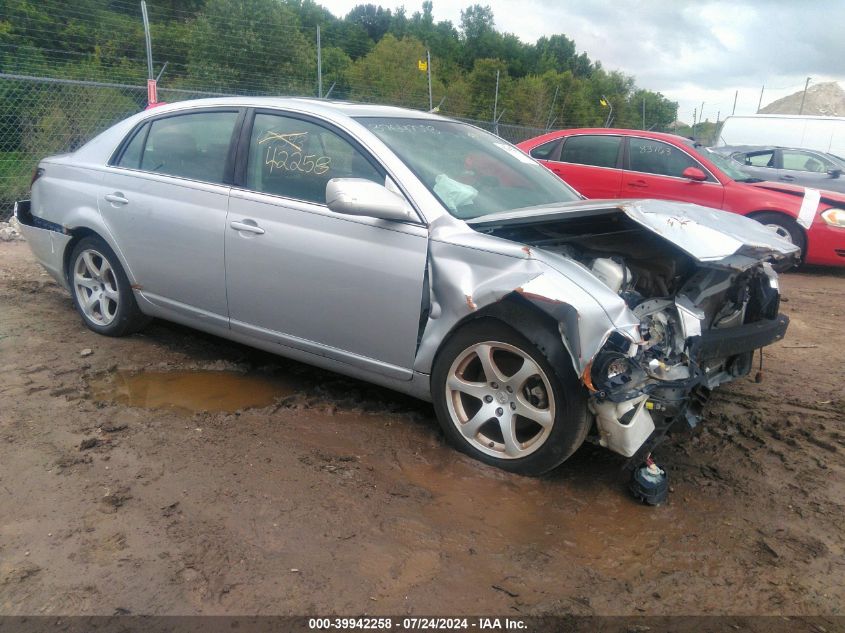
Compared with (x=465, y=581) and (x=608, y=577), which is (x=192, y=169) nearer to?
(x=465, y=581)

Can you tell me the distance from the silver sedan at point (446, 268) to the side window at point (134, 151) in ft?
0.06

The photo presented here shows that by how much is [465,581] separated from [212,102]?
3228 mm

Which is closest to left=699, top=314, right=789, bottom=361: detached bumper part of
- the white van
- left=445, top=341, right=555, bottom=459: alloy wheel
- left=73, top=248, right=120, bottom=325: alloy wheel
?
left=445, top=341, right=555, bottom=459: alloy wheel

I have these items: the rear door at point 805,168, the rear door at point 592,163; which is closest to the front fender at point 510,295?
the rear door at point 592,163

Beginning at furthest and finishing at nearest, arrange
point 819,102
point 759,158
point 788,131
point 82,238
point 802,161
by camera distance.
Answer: point 819,102 < point 788,131 < point 759,158 < point 802,161 < point 82,238

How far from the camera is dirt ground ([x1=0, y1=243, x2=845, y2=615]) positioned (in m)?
2.38

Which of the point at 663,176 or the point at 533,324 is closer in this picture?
the point at 533,324

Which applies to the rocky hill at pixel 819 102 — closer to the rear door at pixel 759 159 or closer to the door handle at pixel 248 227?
the rear door at pixel 759 159

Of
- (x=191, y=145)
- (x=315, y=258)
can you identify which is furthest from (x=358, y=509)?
(x=191, y=145)

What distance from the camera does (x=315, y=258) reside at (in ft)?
11.6

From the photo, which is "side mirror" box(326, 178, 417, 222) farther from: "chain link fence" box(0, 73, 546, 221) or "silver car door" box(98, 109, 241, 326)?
"chain link fence" box(0, 73, 546, 221)

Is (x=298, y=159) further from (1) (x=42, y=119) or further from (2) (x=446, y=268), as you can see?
(1) (x=42, y=119)

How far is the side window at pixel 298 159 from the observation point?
3.62 m

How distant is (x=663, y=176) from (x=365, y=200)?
19.7 feet
